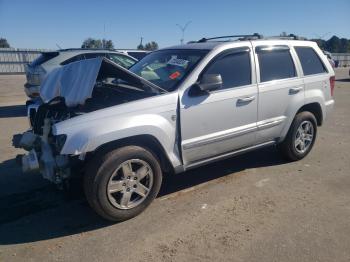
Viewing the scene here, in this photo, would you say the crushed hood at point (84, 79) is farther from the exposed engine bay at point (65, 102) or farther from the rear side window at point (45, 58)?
the rear side window at point (45, 58)

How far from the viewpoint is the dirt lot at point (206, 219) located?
124 inches

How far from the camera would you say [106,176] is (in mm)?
3436

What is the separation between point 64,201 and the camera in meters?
4.21

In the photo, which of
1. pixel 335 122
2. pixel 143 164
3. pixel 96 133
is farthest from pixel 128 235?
pixel 335 122

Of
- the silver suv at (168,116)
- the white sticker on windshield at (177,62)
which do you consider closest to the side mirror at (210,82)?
the silver suv at (168,116)

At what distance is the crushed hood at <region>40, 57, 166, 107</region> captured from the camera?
367 cm

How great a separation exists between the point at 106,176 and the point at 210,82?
1551mm

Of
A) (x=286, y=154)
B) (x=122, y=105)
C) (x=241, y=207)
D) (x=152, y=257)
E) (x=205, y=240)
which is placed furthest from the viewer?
(x=286, y=154)

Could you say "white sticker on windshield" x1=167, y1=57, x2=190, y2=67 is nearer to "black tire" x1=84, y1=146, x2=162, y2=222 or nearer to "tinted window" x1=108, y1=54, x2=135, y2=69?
"black tire" x1=84, y1=146, x2=162, y2=222

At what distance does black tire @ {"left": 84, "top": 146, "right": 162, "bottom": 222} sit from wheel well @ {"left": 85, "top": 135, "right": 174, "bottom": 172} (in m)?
0.08

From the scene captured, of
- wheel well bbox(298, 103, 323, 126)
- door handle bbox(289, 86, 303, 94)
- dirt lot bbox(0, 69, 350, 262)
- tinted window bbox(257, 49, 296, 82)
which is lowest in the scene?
dirt lot bbox(0, 69, 350, 262)

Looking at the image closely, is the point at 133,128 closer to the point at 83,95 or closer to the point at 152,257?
the point at 83,95

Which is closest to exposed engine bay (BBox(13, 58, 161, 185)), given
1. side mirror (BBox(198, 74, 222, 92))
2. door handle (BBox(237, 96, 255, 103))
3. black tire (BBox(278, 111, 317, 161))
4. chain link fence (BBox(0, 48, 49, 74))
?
side mirror (BBox(198, 74, 222, 92))

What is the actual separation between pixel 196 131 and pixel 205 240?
50.2 inches
